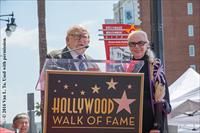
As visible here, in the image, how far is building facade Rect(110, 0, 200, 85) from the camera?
8288 centimetres

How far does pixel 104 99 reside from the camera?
119 inches

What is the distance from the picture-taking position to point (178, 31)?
85.4 m

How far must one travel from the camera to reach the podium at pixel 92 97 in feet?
9.84

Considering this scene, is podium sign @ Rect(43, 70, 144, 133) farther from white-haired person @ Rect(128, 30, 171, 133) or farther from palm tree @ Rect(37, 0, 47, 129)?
palm tree @ Rect(37, 0, 47, 129)

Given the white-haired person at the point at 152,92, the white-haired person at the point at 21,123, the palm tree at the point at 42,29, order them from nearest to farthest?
the white-haired person at the point at 152,92 → the white-haired person at the point at 21,123 → the palm tree at the point at 42,29

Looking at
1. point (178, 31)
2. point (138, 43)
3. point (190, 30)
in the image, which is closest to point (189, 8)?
point (190, 30)

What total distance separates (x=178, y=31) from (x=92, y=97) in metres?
83.7

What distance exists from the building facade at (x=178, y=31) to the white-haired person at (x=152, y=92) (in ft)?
257

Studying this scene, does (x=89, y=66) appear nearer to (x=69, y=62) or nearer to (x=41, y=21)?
(x=69, y=62)

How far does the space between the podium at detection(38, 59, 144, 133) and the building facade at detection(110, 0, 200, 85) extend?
78703 mm

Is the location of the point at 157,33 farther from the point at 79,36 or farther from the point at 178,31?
the point at 178,31

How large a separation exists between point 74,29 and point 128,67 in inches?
22.9

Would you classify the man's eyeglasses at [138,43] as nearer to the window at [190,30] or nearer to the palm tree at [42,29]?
the palm tree at [42,29]

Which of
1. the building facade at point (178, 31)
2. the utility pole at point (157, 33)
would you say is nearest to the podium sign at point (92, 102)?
the utility pole at point (157, 33)
